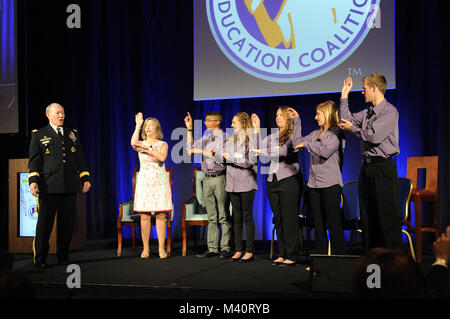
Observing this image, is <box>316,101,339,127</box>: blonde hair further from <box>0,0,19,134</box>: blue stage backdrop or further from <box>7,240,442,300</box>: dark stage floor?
<box>0,0,19,134</box>: blue stage backdrop

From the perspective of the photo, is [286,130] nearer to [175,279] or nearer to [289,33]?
[175,279]

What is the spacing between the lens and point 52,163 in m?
4.21

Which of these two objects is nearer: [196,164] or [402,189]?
[402,189]

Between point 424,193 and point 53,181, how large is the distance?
352 centimetres

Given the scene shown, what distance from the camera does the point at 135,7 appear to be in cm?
640

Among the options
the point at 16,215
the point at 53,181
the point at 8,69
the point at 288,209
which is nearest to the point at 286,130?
the point at 288,209

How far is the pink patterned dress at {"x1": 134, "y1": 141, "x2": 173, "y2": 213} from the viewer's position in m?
4.39

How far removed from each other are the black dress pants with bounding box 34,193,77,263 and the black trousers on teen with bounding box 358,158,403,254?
2.68 metres

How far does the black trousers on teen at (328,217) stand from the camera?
3520 millimetres

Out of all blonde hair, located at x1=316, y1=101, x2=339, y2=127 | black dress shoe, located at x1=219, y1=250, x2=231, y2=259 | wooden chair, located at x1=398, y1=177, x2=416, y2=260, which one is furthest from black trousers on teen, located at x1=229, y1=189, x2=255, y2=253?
wooden chair, located at x1=398, y1=177, x2=416, y2=260
